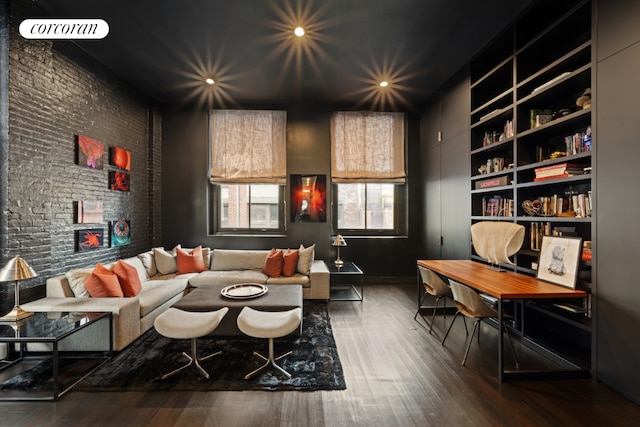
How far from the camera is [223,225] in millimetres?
5797

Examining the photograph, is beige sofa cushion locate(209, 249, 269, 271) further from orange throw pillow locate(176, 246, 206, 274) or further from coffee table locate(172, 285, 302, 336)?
coffee table locate(172, 285, 302, 336)

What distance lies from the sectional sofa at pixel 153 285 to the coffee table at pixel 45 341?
9 cm

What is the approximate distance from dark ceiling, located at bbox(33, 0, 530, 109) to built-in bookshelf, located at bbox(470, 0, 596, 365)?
0.42 meters

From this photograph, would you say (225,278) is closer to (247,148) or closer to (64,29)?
(247,148)

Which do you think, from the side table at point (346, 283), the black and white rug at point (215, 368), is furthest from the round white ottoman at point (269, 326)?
the side table at point (346, 283)

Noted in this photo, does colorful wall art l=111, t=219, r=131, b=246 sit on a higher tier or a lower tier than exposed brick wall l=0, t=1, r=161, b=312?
lower

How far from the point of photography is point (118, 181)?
14.7ft

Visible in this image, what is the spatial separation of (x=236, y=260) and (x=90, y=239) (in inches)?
80.3

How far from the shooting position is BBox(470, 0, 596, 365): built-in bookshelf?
8.56ft

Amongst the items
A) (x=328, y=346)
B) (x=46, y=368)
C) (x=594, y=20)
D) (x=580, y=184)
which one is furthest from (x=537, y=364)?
(x=46, y=368)

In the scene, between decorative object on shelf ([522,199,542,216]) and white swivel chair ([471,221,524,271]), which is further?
decorative object on shelf ([522,199,542,216])

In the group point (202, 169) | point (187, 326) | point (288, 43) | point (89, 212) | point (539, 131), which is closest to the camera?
point (187, 326)

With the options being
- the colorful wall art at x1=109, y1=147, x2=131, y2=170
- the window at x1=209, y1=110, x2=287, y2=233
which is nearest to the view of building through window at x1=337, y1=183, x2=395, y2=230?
the window at x1=209, y1=110, x2=287, y2=233

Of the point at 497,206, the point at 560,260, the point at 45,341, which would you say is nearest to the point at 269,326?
the point at 45,341
